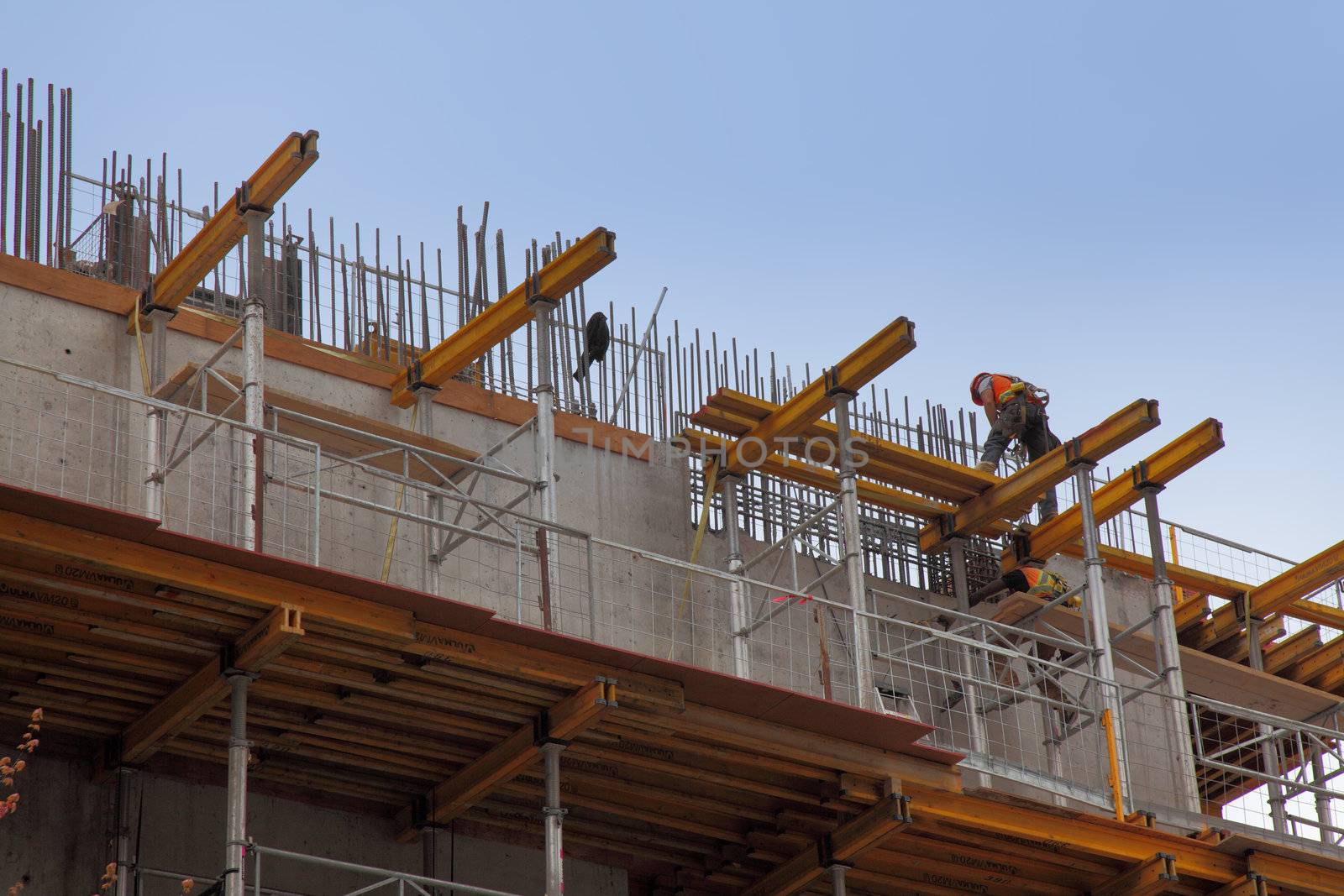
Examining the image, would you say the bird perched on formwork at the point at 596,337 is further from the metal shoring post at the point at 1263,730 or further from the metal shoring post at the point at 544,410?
the metal shoring post at the point at 1263,730

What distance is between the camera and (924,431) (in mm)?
25453

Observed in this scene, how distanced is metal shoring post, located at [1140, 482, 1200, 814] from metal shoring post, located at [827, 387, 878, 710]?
3.19 m

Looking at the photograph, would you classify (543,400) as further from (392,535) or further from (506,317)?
(392,535)

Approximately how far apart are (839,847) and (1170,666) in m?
4.72

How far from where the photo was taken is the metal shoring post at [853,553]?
19.0m

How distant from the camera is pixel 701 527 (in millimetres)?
21531

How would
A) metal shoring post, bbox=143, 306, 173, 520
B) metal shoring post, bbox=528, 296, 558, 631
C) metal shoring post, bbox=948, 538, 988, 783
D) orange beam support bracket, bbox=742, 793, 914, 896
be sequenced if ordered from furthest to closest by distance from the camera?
metal shoring post, bbox=948, 538, 988, 783 → metal shoring post, bbox=528, 296, 558, 631 → orange beam support bracket, bbox=742, 793, 914, 896 → metal shoring post, bbox=143, 306, 173, 520

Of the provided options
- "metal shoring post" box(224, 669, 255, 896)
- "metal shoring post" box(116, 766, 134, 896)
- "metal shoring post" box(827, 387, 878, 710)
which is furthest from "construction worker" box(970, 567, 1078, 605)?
"metal shoring post" box(116, 766, 134, 896)

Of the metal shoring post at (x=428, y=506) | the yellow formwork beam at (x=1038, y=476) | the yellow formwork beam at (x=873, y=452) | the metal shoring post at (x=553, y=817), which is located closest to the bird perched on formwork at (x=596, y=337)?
the yellow formwork beam at (x=873, y=452)

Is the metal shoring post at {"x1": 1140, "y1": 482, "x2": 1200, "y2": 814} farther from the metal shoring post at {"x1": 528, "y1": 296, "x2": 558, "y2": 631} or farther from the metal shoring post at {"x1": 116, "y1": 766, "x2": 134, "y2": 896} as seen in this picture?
the metal shoring post at {"x1": 116, "y1": 766, "x2": 134, "y2": 896}

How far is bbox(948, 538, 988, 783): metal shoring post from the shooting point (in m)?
20.5

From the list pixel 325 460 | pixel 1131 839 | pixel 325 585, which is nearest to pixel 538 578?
pixel 325 460

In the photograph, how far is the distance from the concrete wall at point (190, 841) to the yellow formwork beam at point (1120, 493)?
7237 millimetres

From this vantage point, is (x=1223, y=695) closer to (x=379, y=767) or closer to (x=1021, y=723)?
(x=1021, y=723)
